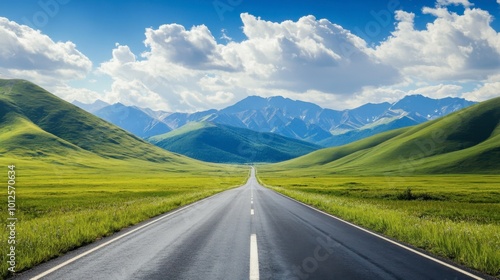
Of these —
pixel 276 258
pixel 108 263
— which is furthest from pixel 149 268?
pixel 276 258

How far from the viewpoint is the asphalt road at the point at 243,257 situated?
7.93m

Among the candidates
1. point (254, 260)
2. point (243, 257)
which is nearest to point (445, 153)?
point (243, 257)

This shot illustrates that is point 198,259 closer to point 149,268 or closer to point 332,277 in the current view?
point 149,268

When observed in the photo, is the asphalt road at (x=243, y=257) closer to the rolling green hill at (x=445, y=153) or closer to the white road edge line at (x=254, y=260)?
the white road edge line at (x=254, y=260)

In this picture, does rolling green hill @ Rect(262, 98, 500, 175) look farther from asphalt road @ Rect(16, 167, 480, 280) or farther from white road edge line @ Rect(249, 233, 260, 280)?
white road edge line @ Rect(249, 233, 260, 280)

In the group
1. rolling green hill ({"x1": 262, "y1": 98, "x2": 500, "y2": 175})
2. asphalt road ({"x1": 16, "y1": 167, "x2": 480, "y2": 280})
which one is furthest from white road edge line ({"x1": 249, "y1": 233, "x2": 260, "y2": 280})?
rolling green hill ({"x1": 262, "y1": 98, "x2": 500, "y2": 175})

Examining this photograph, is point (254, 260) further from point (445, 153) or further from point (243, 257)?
point (445, 153)

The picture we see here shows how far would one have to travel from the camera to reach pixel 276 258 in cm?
944

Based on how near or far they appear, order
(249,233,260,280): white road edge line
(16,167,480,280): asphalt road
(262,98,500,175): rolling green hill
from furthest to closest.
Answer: (262,98,500,175): rolling green hill, (16,167,480,280): asphalt road, (249,233,260,280): white road edge line

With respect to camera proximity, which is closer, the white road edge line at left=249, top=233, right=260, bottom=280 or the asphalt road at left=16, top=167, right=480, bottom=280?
the white road edge line at left=249, top=233, right=260, bottom=280

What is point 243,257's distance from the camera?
31.1 feet

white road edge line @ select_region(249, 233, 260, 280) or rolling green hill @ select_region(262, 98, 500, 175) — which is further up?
rolling green hill @ select_region(262, 98, 500, 175)

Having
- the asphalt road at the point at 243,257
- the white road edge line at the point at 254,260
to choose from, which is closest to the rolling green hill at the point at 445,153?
the asphalt road at the point at 243,257

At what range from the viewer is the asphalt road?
7.93 metres
